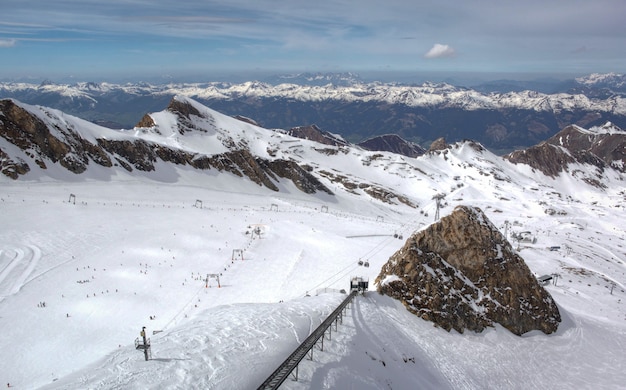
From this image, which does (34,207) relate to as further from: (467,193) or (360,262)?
(467,193)

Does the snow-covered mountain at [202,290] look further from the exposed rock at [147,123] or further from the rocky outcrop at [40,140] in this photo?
the exposed rock at [147,123]

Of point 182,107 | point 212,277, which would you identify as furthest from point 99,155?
point 182,107

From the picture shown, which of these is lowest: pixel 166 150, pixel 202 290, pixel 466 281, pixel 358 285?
pixel 202 290

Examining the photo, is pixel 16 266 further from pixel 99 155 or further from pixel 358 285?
pixel 99 155

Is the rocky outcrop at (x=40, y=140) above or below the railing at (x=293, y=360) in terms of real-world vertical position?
above

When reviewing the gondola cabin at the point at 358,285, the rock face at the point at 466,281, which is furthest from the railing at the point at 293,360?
the rock face at the point at 466,281

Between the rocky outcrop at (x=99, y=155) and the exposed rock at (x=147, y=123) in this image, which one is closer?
the rocky outcrop at (x=99, y=155)
